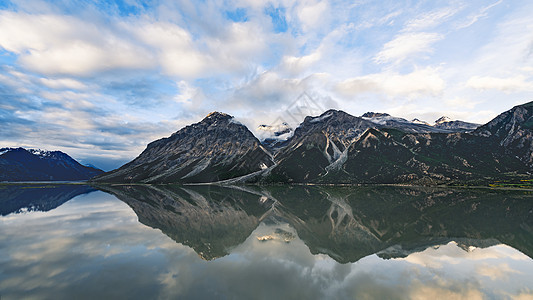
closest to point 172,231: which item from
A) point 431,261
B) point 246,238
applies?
point 246,238

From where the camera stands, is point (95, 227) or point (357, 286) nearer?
point (357, 286)

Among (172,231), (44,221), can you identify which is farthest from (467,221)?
(44,221)

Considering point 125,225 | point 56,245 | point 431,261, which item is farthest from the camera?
point 125,225

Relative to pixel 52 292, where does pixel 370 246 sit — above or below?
below

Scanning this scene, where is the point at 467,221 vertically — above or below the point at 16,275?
below

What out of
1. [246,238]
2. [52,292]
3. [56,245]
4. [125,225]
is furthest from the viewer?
[125,225]

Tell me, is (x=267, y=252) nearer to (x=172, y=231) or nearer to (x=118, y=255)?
→ (x=118, y=255)

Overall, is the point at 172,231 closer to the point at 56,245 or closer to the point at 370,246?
the point at 56,245

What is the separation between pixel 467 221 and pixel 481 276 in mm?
39874

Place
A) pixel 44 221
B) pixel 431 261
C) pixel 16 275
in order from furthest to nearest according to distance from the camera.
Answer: pixel 44 221 → pixel 431 261 → pixel 16 275

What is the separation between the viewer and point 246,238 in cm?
4434

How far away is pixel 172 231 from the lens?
49781mm

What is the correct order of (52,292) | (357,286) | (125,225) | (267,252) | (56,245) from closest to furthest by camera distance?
(52,292) → (357,286) → (267,252) → (56,245) → (125,225)

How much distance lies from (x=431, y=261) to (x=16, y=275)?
1929 inches
